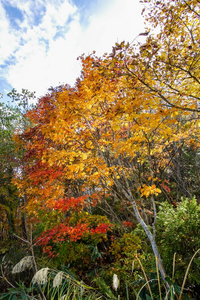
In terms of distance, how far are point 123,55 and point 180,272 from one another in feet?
12.8

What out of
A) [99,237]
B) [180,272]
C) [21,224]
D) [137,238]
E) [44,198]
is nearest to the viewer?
[180,272]

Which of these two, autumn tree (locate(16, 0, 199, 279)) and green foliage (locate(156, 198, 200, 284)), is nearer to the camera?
autumn tree (locate(16, 0, 199, 279))

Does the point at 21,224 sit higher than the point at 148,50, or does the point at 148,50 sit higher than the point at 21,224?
the point at 148,50

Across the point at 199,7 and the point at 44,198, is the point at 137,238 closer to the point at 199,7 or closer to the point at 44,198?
the point at 44,198

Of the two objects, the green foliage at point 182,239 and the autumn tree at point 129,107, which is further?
the green foliage at point 182,239

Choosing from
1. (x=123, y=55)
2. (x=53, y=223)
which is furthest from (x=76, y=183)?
(x=123, y=55)

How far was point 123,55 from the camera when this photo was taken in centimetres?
226

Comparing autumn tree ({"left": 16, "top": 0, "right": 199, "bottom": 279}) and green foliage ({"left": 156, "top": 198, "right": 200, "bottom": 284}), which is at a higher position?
autumn tree ({"left": 16, "top": 0, "right": 199, "bottom": 279})

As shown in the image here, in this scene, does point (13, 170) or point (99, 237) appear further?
point (13, 170)

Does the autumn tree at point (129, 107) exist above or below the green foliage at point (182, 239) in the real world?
above

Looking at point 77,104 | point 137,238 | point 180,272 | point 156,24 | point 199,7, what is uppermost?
point 156,24

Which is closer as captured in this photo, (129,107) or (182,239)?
(129,107)

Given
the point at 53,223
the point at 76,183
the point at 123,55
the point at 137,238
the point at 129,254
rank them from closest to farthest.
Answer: the point at 123,55 → the point at 129,254 → the point at 137,238 → the point at 53,223 → the point at 76,183

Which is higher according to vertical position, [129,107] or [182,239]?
[129,107]
